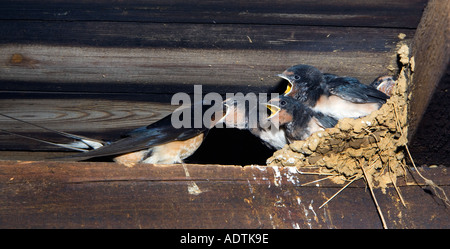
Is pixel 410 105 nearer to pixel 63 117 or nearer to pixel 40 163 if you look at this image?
pixel 40 163

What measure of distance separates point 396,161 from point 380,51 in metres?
0.56

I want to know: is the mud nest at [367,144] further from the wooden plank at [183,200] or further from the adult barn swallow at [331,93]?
the adult barn swallow at [331,93]

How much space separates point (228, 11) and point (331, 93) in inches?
30.5

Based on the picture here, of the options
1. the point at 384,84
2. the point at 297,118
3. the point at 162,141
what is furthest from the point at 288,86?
the point at 162,141

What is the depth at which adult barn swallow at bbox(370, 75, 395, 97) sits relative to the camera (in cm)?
216

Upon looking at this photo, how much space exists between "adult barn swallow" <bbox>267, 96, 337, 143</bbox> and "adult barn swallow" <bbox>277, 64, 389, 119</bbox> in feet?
0.35

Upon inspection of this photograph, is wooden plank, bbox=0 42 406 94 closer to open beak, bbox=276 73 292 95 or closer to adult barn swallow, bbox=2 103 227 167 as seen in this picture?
open beak, bbox=276 73 292 95

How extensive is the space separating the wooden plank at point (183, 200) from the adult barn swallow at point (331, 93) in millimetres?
673

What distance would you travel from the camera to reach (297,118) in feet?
7.32

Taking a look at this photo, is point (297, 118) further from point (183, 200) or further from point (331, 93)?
point (183, 200)

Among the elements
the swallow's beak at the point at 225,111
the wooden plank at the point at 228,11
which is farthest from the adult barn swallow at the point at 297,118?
the wooden plank at the point at 228,11

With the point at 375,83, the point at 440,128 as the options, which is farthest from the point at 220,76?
the point at 440,128

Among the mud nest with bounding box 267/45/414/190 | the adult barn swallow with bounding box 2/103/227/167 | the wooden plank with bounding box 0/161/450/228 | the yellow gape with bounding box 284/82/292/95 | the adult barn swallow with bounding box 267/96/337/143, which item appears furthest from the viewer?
the yellow gape with bounding box 284/82/292/95

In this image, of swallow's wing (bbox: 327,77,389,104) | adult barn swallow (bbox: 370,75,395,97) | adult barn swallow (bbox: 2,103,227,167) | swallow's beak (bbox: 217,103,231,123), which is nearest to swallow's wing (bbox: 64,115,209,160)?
adult barn swallow (bbox: 2,103,227,167)
